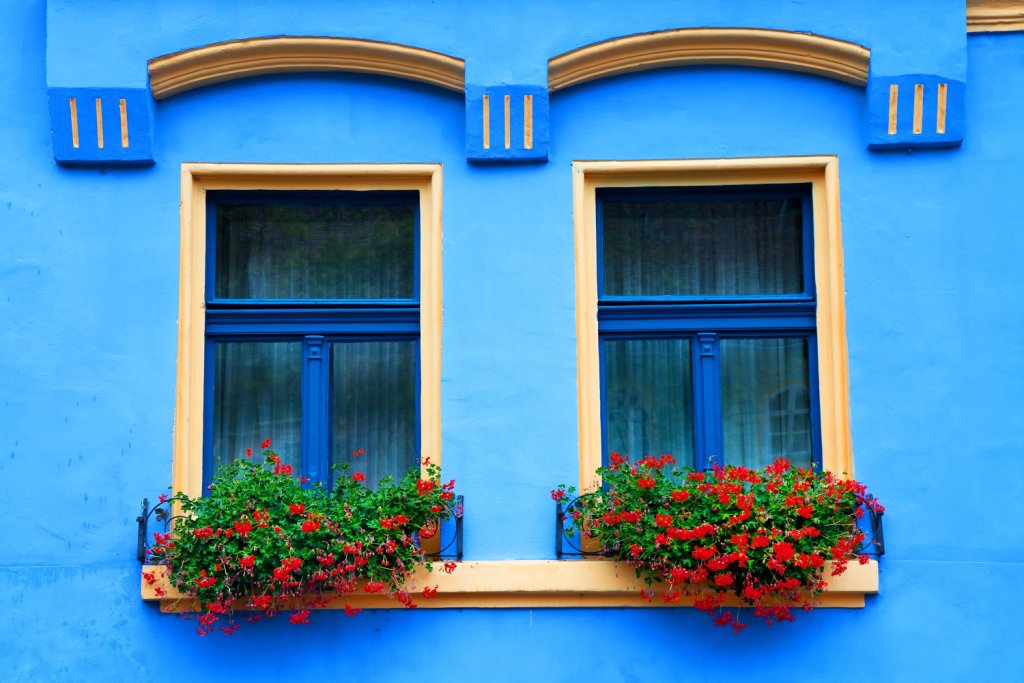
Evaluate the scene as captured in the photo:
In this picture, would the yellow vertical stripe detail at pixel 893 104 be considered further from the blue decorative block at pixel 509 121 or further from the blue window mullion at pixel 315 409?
the blue window mullion at pixel 315 409

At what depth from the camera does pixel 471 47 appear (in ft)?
21.2

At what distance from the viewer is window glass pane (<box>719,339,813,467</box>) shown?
6609 millimetres

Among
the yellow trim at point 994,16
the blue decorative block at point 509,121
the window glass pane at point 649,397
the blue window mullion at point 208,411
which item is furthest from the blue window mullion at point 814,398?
the blue window mullion at point 208,411

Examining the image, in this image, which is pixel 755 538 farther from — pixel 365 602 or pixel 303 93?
pixel 303 93

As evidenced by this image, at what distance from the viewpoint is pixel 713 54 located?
6586 mm

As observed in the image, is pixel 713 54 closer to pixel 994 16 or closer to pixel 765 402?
pixel 994 16

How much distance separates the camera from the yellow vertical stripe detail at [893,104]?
6430mm

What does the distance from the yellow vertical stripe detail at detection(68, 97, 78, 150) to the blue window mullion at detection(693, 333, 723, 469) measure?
3360mm

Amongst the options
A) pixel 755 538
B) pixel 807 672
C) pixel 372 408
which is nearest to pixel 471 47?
pixel 372 408

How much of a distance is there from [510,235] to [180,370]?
1.80 meters

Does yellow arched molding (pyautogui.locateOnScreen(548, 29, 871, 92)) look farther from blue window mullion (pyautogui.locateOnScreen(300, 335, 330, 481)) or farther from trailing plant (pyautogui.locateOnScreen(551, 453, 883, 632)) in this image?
trailing plant (pyautogui.locateOnScreen(551, 453, 883, 632))

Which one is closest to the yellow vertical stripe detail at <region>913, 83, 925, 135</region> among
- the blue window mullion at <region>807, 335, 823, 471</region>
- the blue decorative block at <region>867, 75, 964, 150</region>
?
the blue decorative block at <region>867, 75, 964, 150</region>

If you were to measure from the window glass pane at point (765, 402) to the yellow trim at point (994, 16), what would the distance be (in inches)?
73.9

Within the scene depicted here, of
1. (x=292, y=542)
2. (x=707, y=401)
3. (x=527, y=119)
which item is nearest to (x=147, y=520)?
(x=292, y=542)
